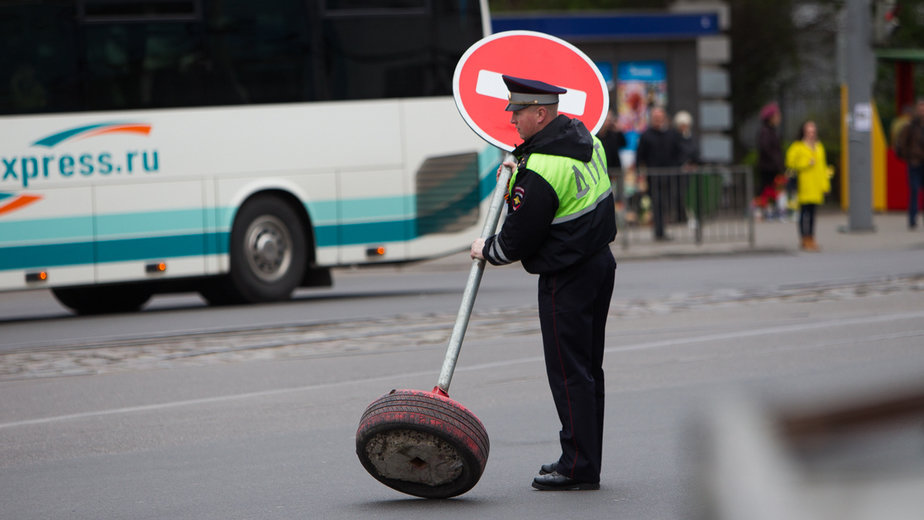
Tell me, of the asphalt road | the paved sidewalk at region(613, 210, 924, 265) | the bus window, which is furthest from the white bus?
the paved sidewalk at region(613, 210, 924, 265)

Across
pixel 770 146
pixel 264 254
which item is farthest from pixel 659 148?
pixel 264 254

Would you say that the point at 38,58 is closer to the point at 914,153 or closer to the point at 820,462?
the point at 820,462

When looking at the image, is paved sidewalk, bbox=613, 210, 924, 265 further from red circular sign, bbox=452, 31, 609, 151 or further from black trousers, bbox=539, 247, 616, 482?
black trousers, bbox=539, 247, 616, 482

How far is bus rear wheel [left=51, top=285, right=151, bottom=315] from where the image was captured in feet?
50.7

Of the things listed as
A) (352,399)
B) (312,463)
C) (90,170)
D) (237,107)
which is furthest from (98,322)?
(312,463)

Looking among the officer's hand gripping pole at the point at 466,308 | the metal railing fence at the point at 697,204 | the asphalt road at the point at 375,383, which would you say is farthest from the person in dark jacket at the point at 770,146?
the officer's hand gripping pole at the point at 466,308

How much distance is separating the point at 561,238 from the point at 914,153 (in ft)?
63.0

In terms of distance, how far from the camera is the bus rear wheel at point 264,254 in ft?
49.2

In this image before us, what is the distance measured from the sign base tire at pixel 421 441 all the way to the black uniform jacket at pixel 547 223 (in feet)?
2.18

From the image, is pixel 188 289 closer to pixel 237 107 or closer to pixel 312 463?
pixel 237 107

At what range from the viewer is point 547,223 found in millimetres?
5801

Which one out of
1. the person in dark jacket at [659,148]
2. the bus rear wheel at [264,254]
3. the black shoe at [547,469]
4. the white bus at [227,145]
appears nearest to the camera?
the black shoe at [547,469]

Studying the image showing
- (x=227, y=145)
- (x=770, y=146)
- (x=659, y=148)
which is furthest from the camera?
(x=770, y=146)

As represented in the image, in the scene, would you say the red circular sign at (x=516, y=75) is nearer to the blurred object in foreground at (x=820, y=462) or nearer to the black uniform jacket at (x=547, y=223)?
the black uniform jacket at (x=547, y=223)
